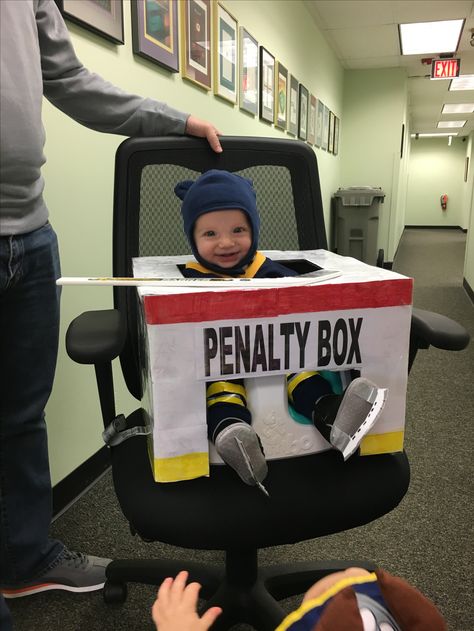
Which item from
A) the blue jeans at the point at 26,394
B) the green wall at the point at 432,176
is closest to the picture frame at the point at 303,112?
the blue jeans at the point at 26,394

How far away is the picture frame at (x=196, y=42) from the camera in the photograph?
2045 millimetres

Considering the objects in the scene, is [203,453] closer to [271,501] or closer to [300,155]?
[271,501]

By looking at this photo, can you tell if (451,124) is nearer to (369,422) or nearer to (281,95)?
(281,95)

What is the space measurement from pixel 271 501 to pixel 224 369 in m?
0.21

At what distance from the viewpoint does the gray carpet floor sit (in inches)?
46.5

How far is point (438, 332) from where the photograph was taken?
32.3 inches

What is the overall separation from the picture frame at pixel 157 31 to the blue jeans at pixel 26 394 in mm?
983

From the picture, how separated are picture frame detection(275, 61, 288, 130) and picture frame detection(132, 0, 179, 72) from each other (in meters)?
1.55

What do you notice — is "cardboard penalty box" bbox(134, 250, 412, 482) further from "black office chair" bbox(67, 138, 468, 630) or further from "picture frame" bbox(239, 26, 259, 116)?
"picture frame" bbox(239, 26, 259, 116)

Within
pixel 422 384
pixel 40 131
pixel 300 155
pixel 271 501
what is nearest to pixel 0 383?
pixel 40 131

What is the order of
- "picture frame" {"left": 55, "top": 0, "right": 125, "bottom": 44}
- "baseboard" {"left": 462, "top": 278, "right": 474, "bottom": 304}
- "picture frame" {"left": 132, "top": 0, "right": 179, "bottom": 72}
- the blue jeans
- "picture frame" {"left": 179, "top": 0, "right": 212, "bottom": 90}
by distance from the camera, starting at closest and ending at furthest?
the blue jeans → "picture frame" {"left": 55, "top": 0, "right": 125, "bottom": 44} → "picture frame" {"left": 132, "top": 0, "right": 179, "bottom": 72} → "picture frame" {"left": 179, "top": 0, "right": 212, "bottom": 90} → "baseboard" {"left": 462, "top": 278, "right": 474, "bottom": 304}

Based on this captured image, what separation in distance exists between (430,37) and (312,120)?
1325 millimetres

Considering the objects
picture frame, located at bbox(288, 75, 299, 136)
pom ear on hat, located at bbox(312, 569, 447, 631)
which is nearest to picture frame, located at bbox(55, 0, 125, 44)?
pom ear on hat, located at bbox(312, 569, 447, 631)

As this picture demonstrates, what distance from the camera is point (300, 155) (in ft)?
3.75
